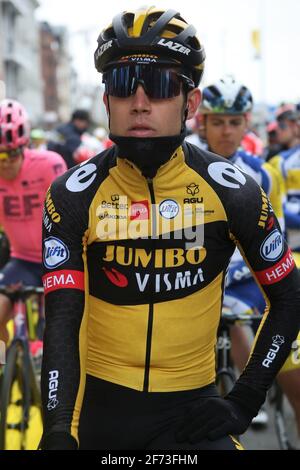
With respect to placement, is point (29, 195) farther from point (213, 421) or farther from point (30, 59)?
point (30, 59)

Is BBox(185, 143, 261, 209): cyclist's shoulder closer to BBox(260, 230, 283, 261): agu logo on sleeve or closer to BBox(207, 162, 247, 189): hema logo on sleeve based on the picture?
BBox(207, 162, 247, 189): hema logo on sleeve

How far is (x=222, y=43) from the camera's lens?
6050 cm

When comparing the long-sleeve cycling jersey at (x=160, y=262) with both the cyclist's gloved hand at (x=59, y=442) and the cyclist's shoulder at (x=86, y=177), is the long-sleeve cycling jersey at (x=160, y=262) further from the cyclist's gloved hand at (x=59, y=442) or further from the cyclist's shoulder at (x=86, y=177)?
the cyclist's gloved hand at (x=59, y=442)

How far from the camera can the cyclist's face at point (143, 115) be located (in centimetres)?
259

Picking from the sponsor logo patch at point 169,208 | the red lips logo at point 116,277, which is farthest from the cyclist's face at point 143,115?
the red lips logo at point 116,277

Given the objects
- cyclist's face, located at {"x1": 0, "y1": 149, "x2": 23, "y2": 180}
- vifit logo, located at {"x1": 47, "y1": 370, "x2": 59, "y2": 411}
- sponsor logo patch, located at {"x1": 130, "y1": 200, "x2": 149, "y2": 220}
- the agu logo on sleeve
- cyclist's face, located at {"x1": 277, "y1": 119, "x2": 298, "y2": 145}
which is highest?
sponsor logo patch, located at {"x1": 130, "y1": 200, "x2": 149, "y2": 220}

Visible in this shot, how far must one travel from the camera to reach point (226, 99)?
5250 mm

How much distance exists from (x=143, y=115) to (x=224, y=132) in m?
2.64

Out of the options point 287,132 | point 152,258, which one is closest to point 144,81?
point 152,258

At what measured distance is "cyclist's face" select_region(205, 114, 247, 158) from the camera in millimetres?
5105

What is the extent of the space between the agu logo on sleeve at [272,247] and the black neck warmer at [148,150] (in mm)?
500

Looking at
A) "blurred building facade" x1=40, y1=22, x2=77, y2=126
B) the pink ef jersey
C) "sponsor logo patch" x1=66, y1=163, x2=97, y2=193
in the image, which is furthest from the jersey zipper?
"blurred building facade" x1=40, y1=22, x2=77, y2=126

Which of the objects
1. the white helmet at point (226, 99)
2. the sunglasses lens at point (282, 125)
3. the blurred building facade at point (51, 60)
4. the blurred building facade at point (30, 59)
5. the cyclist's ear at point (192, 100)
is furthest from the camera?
the blurred building facade at point (51, 60)

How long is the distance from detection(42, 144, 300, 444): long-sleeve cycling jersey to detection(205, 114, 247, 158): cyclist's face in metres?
2.39
